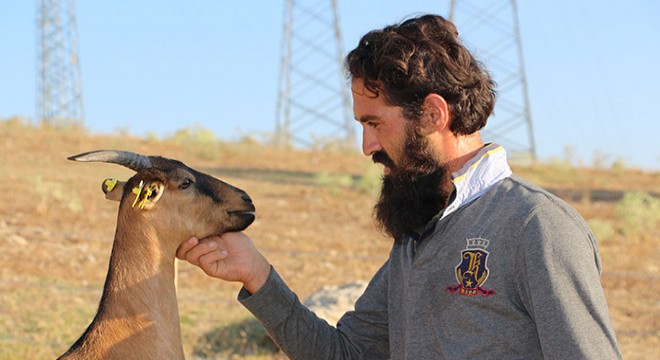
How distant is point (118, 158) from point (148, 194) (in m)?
0.24

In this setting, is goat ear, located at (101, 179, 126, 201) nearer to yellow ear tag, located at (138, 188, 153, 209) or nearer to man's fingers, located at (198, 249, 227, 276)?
yellow ear tag, located at (138, 188, 153, 209)

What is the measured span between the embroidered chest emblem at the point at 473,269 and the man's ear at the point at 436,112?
1.72 ft

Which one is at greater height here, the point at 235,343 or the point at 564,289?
the point at 564,289

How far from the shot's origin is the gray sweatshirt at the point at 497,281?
2.70 m

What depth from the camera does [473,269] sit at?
300cm

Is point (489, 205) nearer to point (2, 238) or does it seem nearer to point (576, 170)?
point (2, 238)

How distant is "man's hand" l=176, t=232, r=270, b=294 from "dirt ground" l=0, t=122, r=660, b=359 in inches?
179

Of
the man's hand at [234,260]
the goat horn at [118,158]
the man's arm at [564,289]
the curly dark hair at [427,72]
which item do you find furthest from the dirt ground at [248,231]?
the man's arm at [564,289]

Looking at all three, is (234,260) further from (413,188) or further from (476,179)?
(476,179)

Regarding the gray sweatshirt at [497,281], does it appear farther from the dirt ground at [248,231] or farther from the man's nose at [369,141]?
A: the dirt ground at [248,231]

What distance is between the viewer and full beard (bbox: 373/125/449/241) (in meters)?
3.36

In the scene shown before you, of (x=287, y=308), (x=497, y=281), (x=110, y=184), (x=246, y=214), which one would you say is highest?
(x=110, y=184)

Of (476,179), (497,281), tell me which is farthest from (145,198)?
(497,281)

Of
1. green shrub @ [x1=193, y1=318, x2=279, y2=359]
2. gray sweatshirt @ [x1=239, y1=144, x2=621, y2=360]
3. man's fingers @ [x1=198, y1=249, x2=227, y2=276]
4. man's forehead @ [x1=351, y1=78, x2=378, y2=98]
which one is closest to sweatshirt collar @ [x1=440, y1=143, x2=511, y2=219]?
gray sweatshirt @ [x1=239, y1=144, x2=621, y2=360]
